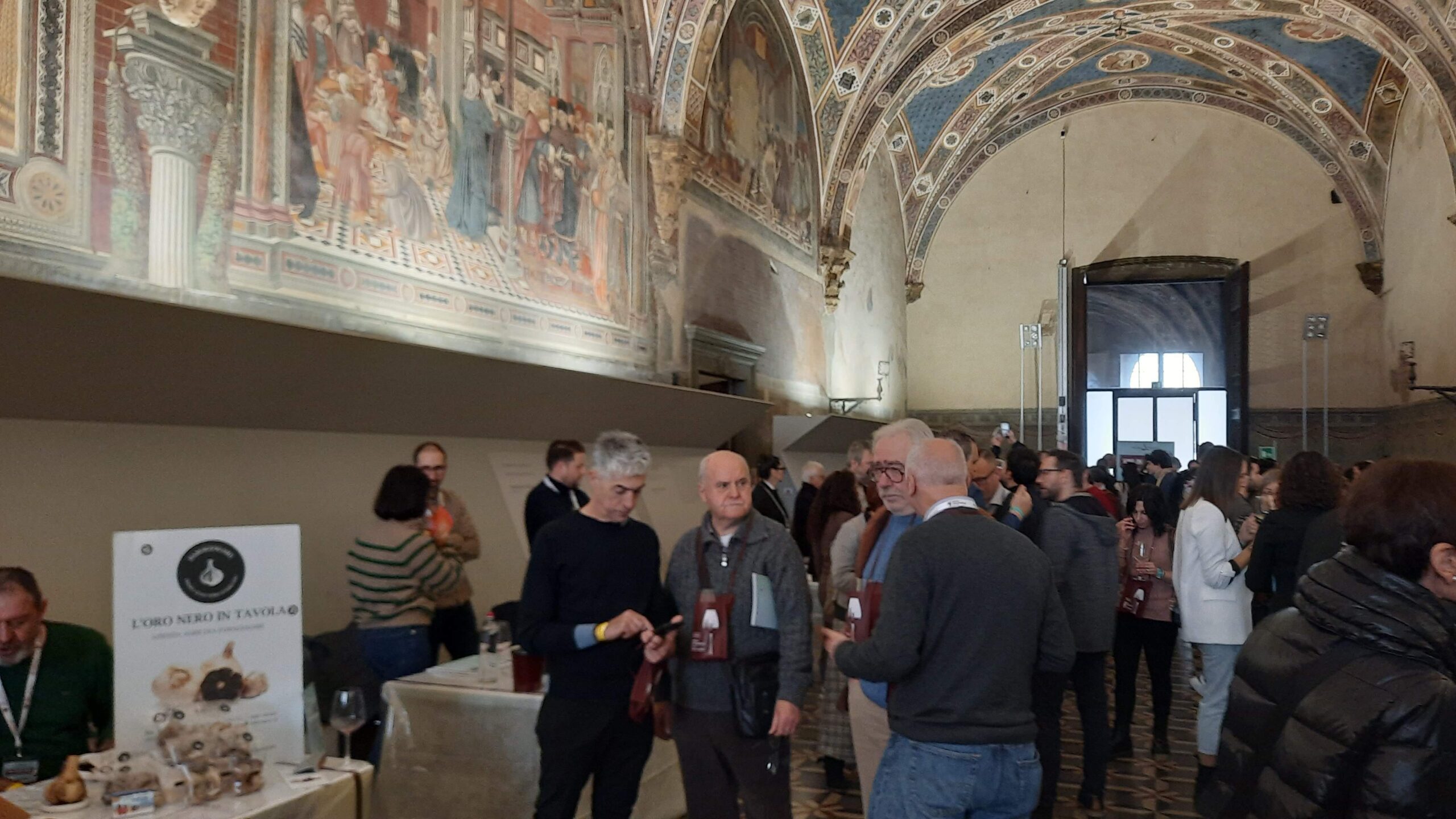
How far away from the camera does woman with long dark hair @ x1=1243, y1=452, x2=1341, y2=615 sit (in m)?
4.75

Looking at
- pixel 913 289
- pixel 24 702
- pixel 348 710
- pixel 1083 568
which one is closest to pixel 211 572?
pixel 348 710

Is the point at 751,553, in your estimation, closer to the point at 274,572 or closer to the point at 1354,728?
the point at 274,572

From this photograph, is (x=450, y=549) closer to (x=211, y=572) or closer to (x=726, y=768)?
(x=211, y=572)

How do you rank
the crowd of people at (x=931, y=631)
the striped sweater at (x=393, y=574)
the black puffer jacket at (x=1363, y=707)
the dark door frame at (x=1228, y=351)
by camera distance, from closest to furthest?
the black puffer jacket at (x=1363, y=707) < the crowd of people at (x=931, y=631) < the striped sweater at (x=393, y=574) < the dark door frame at (x=1228, y=351)

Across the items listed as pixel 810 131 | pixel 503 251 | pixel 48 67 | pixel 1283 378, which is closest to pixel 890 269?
pixel 810 131

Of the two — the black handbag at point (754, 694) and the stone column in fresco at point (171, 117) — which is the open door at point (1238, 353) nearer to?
the stone column in fresco at point (171, 117)

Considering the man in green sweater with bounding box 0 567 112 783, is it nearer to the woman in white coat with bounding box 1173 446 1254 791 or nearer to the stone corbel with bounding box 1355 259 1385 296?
the woman in white coat with bounding box 1173 446 1254 791

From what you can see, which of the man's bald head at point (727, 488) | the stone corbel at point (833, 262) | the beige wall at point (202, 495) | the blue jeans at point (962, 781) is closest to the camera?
the blue jeans at point (962, 781)

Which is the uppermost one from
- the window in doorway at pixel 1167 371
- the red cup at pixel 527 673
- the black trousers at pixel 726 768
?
the window in doorway at pixel 1167 371

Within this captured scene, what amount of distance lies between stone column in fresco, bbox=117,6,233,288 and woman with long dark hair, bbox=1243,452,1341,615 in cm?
548

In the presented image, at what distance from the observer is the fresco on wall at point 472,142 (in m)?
6.54

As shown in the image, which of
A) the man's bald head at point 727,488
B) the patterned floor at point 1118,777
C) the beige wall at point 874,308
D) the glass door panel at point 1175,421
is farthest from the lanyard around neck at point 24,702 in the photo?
the glass door panel at point 1175,421

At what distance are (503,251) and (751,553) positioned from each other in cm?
547

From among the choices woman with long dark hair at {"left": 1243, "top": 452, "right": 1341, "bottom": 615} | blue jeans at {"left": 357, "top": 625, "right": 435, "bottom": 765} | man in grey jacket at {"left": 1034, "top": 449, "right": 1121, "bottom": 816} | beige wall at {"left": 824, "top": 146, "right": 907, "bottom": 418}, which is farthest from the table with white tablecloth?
beige wall at {"left": 824, "top": 146, "right": 907, "bottom": 418}
